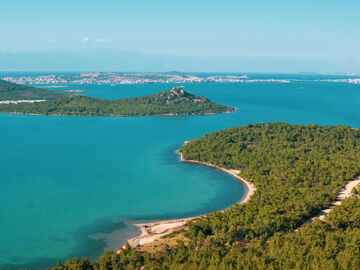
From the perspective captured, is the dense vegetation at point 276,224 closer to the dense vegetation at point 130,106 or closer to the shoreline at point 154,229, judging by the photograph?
the shoreline at point 154,229

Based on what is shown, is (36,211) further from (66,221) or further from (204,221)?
(204,221)

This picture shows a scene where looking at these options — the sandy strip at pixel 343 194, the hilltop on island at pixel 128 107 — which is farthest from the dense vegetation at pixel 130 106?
the sandy strip at pixel 343 194

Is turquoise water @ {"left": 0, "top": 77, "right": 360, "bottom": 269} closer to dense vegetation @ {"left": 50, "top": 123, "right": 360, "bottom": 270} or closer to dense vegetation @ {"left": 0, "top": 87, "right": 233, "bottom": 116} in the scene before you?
dense vegetation @ {"left": 50, "top": 123, "right": 360, "bottom": 270}

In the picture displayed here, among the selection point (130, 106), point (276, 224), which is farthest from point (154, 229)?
point (130, 106)

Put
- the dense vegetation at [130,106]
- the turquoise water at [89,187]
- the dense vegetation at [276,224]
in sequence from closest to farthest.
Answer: the dense vegetation at [276,224] < the turquoise water at [89,187] < the dense vegetation at [130,106]

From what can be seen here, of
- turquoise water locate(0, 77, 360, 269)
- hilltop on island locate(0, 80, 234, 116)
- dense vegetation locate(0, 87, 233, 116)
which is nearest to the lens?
turquoise water locate(0, 77, 360, 269)

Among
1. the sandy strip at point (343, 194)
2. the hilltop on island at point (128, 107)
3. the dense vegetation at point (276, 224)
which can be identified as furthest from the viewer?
the hilltop on island at point (128, 107)

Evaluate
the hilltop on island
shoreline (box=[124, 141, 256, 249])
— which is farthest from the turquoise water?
the hilltop on island
